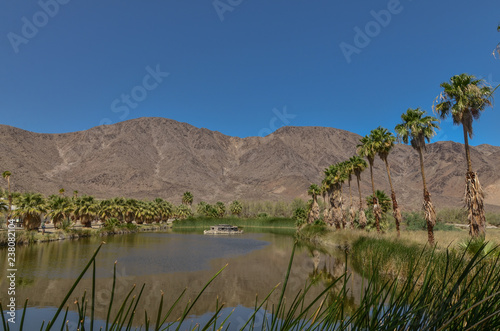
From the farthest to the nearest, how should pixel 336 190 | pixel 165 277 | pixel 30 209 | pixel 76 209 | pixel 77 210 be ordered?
pixel 77 210
pixel 336 190
pixel 76 209
pixel 30 209
pixel 165 277

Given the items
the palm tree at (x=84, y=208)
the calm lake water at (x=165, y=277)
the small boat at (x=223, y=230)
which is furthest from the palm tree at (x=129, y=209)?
the calm lake water at (x=165, y=277)

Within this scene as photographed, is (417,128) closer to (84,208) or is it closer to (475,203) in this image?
(475,203)

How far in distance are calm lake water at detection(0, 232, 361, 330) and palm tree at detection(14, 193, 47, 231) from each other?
7.77 metres

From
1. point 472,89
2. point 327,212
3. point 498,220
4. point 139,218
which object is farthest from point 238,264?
point 498,220

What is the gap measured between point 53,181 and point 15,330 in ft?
602

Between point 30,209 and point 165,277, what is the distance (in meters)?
30.2

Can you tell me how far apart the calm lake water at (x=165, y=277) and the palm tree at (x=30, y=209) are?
7.77 meters

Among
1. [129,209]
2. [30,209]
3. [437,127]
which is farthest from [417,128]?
[129,209]

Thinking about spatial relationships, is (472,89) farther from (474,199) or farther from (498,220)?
(498,220)

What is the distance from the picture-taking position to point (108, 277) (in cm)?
2375

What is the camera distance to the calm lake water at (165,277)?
56.1ft

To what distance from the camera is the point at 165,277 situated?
24375 mm

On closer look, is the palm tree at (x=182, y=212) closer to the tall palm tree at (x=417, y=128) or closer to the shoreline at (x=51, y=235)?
the shoreline at (x=51, y=235)

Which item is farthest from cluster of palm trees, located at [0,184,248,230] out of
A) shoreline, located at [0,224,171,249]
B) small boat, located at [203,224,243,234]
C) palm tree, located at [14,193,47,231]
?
small boat, located at [203,224,243,234]
